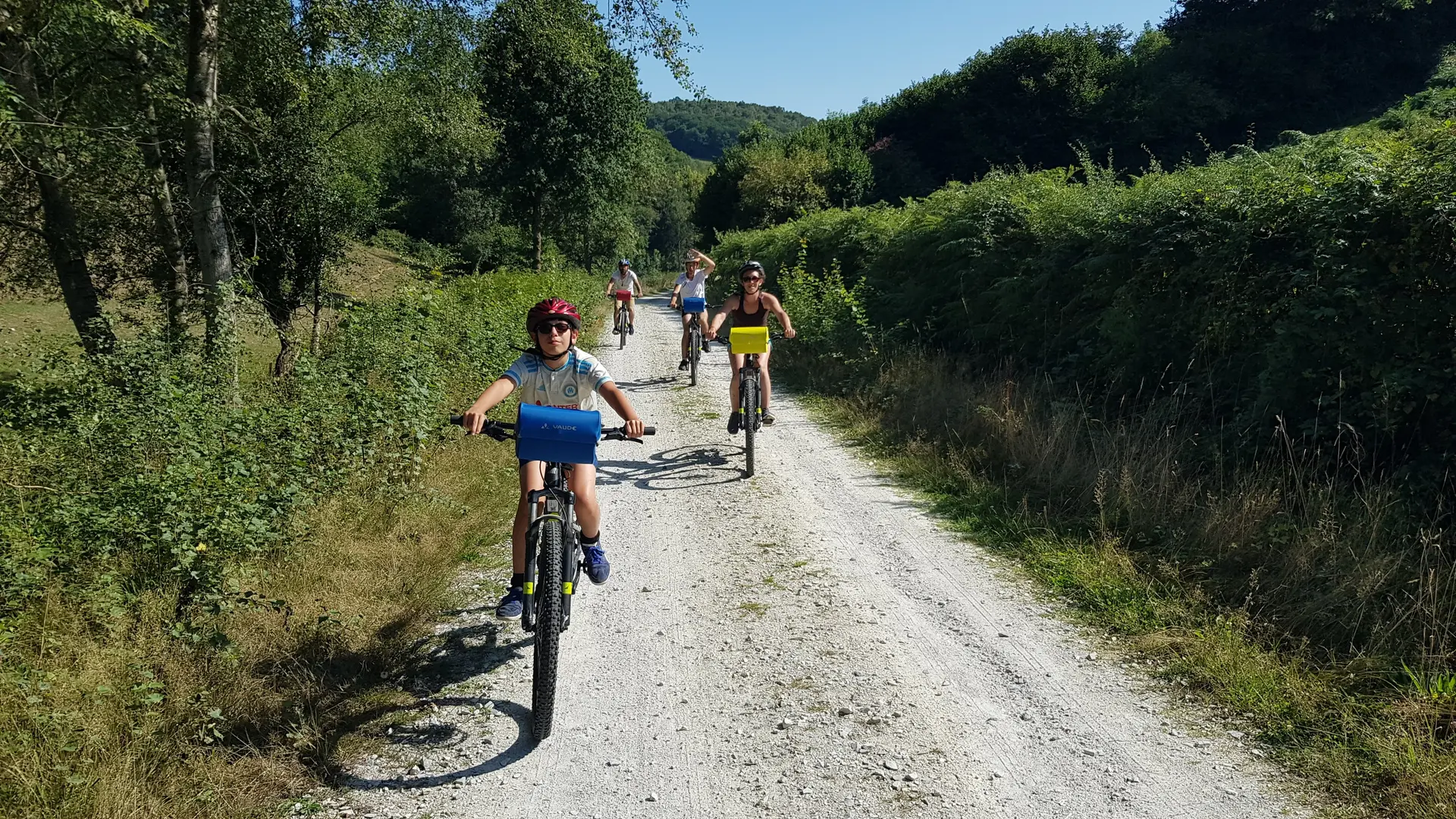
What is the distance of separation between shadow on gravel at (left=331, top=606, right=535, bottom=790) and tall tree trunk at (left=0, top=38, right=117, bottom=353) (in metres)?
6.65

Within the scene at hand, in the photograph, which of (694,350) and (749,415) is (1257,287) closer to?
(749,415)

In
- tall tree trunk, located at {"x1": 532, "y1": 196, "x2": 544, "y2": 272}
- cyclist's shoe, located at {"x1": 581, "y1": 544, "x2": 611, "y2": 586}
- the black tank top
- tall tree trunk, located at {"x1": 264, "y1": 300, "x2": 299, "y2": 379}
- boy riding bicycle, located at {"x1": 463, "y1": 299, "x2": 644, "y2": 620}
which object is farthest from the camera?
tall tree trunk, located at {"x1": 532, "y1": 196, "x2": 544, "y2": 272}

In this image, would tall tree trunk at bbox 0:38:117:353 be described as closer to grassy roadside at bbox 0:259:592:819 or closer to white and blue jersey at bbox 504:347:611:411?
grassy roadside at bbox 0:259:592:819

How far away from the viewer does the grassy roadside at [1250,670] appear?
3.30m

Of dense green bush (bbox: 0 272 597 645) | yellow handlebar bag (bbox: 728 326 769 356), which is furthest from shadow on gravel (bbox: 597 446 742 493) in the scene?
dense green bush (bbox: 0 272 597 645)

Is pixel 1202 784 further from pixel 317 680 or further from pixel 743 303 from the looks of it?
pixel 743 303

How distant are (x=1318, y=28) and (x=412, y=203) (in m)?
50.9

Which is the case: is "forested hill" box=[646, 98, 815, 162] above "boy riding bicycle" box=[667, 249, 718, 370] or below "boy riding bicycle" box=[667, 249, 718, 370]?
above

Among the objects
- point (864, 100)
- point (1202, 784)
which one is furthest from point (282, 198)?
point (864, 100)

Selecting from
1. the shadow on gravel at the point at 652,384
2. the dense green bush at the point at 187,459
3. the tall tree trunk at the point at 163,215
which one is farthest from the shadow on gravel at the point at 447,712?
the shadow on gravel at the point at 652,384

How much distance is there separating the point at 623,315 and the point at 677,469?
32.5ft

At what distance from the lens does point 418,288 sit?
13039 mm

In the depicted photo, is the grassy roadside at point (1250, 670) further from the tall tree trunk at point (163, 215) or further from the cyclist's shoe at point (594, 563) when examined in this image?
the tall tree trunk at point (163, 215)

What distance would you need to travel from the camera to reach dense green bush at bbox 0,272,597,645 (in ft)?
14.6
